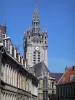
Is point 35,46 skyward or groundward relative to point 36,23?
groundward

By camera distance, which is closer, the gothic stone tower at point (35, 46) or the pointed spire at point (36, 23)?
the gothic stone tower at point (35, 46)

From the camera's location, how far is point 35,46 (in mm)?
175000

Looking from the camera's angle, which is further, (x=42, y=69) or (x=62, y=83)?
(x=42, y=69)

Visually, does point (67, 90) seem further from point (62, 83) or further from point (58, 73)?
point (58, 73)

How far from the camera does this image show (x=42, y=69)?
381 ft

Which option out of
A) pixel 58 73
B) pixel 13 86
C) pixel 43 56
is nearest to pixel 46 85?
pixel 58 73

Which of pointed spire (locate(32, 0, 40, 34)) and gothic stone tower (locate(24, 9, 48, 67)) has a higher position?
pointed spire (locate(32, 0, 40, 34))

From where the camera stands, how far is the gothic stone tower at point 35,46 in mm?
172625

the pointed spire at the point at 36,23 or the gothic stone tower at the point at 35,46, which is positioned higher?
the pointed spire at the point at 36,23

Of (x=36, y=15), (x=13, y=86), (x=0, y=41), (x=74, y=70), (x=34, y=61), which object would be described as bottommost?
(x=13, y=86)

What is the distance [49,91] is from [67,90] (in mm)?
22667

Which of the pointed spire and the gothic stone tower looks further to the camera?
the pointed spire

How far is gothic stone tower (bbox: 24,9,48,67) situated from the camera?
566ft

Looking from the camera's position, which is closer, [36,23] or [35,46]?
[35,46]
